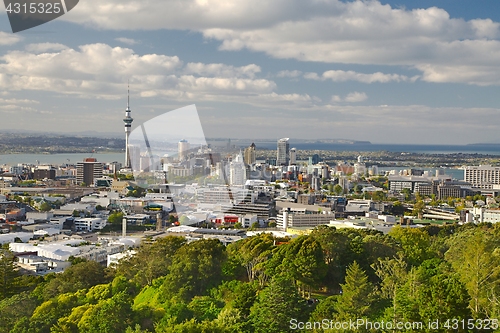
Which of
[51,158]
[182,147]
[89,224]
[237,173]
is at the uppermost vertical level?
[182,147]

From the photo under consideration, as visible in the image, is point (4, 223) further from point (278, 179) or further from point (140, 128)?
point (278, 179)

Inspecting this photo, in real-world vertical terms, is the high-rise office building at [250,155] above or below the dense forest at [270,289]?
above

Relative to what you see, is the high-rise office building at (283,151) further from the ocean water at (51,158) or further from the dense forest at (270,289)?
the dense forest at (270,289)

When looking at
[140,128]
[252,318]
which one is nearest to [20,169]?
[140,128]

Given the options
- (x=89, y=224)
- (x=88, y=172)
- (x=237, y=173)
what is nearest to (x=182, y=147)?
(x=89, y=224)

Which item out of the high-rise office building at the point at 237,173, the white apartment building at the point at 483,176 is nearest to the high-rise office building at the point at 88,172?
the high-rise office building at the point at 237,173

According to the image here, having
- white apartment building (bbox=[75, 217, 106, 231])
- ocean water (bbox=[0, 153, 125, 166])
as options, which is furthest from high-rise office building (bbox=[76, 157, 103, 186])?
ocean water (bbox=[0, 153, 125, 166])

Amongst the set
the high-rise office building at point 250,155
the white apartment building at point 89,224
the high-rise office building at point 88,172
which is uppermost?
the high-rise office building at point 250,155

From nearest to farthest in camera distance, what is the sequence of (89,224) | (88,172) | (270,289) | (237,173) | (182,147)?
(270,289)
(182,147)
(89,224)
(237,173)
(88,172)

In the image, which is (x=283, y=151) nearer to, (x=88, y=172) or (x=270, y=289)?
(x=88, y=172)
